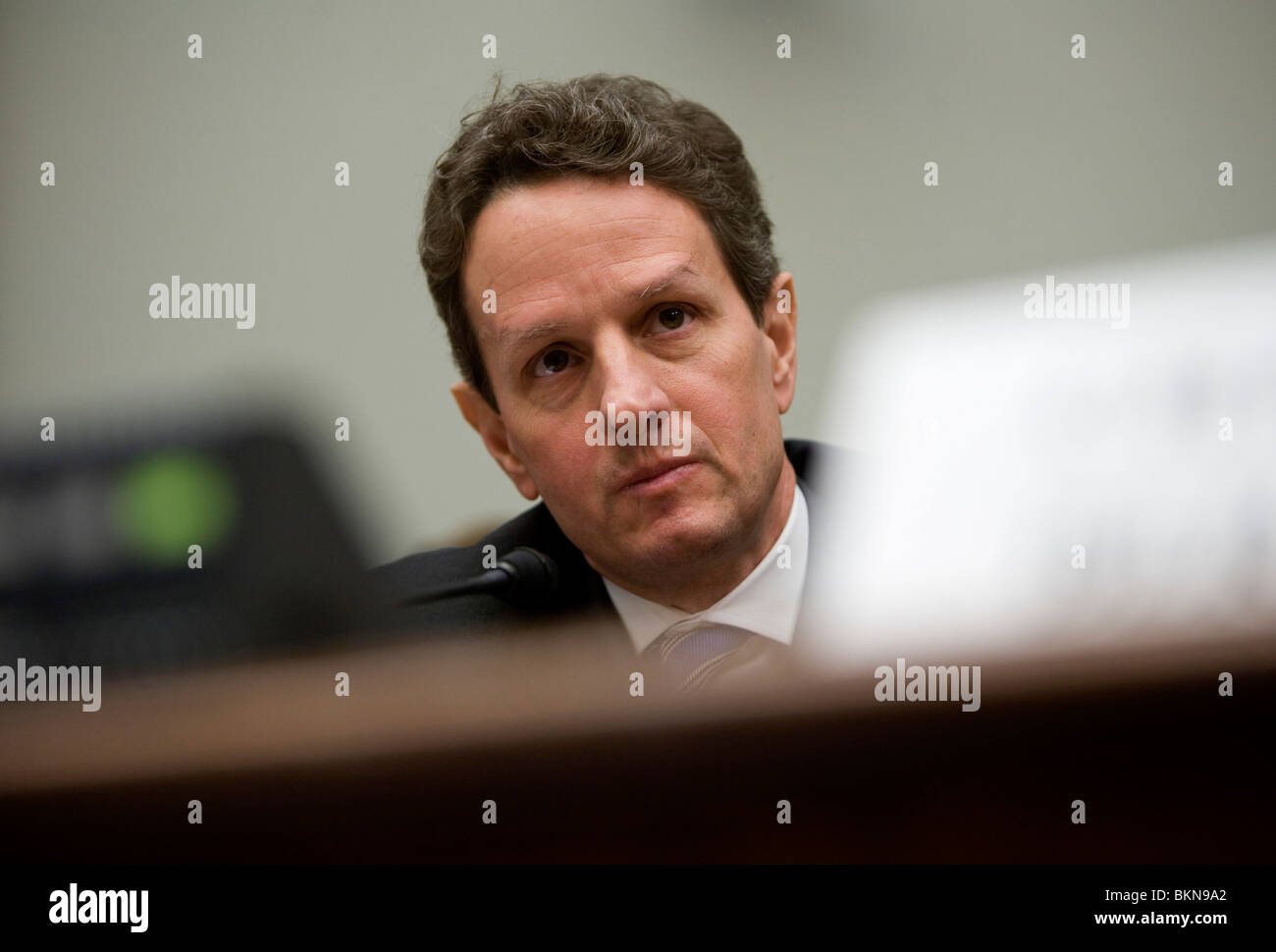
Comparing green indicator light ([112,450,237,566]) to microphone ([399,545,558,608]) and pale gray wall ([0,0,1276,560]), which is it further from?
microphone ([399,545,558,608])

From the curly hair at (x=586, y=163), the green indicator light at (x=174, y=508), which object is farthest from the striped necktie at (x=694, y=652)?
the green indicator light at (x=174, y=508)

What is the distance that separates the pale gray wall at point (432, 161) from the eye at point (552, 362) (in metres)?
0.13

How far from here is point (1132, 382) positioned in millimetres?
1515

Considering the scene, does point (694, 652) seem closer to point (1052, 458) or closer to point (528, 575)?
point (528, 575)

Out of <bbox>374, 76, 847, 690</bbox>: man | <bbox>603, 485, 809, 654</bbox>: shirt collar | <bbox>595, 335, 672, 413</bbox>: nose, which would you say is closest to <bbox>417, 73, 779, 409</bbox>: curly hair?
<bbox>374, 76, 847, 690</bbox>: man

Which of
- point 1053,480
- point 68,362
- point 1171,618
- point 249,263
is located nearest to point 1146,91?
point 1053,480

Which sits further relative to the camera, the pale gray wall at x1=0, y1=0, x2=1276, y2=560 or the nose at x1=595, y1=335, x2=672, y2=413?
the pale gray wall at x1=0, y1=0, x2=1276, y2=560

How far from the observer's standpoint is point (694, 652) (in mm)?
1490

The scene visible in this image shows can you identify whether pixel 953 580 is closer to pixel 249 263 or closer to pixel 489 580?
pixel 489 580

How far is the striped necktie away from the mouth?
18 cm

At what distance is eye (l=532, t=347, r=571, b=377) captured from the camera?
146 cm

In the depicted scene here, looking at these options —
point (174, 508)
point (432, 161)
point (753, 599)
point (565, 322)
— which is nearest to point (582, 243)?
point (565, 322)
